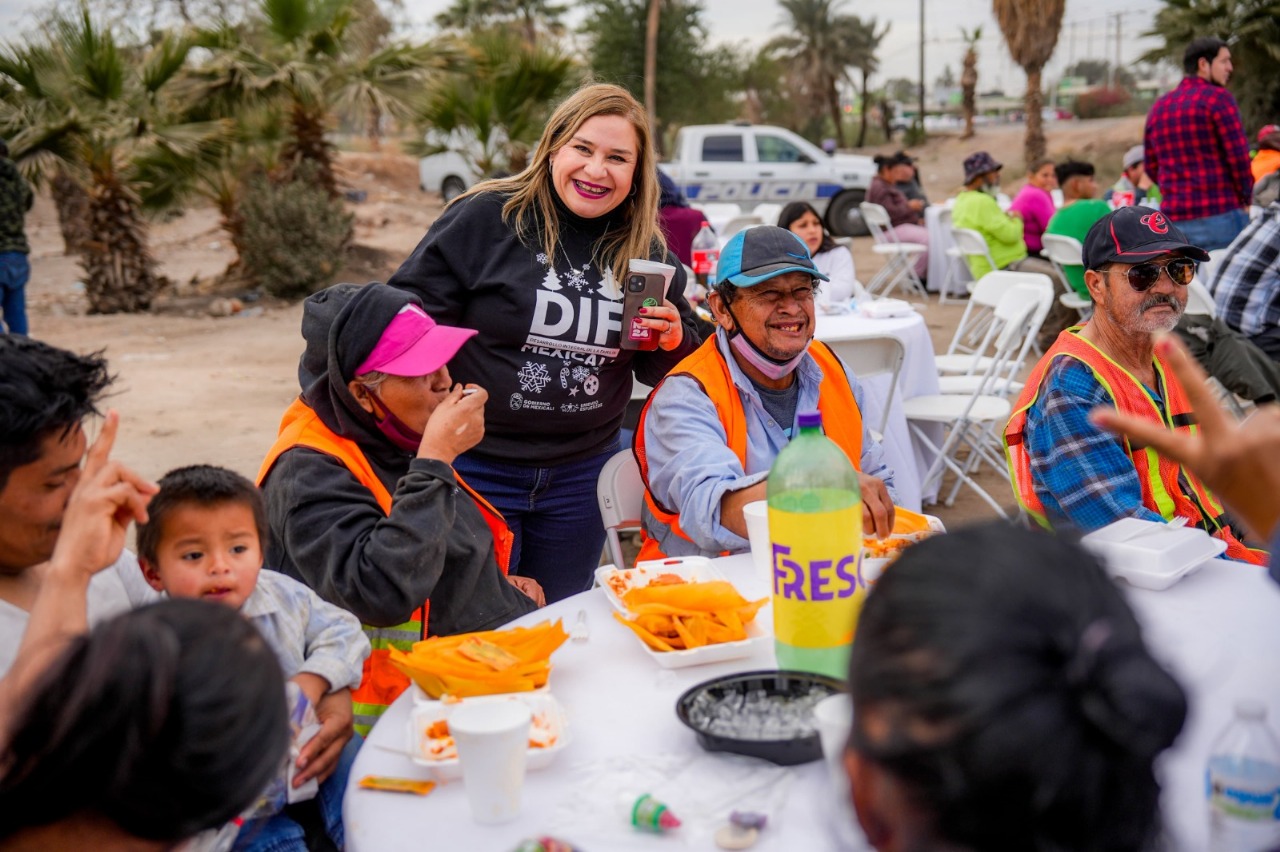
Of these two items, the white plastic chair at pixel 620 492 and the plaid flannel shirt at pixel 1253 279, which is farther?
the plaid flannel shirt at pixel 1253 279

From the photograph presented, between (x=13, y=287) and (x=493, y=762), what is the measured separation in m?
9.63

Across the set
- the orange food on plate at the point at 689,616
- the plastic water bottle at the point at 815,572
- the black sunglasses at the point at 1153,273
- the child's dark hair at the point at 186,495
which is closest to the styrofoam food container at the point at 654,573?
the orange food on plate at the point at 689,616

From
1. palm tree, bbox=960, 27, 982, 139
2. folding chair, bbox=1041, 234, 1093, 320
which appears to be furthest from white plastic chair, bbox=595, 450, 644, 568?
palm tree, bbox=960, 27, 982, 139

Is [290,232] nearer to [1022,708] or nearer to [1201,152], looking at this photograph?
[1201,152]

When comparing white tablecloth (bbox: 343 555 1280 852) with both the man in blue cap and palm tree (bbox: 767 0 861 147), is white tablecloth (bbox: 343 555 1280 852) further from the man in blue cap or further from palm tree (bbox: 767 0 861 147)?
palm tree (bbox: 767 0 861 147)

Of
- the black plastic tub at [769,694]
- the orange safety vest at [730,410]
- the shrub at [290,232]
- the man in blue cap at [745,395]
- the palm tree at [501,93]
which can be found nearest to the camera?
the black plastic tub at [769,694]

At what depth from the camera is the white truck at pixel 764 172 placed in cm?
1794

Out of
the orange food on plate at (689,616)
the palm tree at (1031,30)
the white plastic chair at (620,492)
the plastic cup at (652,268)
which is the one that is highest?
the palm tree at (1031,30)

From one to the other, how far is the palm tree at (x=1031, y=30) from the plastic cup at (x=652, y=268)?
85.7 ft

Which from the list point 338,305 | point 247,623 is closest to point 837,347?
point 338,305

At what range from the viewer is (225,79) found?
1230 cm

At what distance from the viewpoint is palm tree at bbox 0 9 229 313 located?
11.2 m

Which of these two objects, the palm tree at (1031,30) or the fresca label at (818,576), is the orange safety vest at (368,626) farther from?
the palm tree at (1031,30)

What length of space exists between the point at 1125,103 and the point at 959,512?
162 ft
